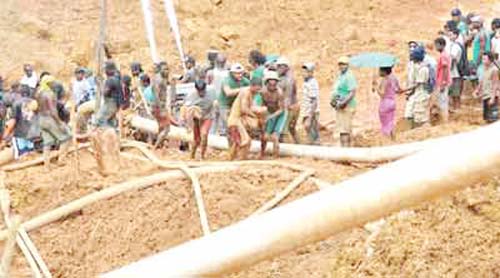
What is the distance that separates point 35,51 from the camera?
69.4 feet

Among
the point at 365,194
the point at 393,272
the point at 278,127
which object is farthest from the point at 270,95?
the point at 365,194

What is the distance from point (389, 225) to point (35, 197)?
584cm

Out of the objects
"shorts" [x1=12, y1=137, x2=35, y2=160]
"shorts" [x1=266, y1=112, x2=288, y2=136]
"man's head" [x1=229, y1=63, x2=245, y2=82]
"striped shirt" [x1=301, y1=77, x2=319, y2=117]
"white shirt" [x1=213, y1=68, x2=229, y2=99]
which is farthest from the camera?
"shorts" [x1=12, y1=137, x2=35, y2=160]

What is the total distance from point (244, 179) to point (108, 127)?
2324mm

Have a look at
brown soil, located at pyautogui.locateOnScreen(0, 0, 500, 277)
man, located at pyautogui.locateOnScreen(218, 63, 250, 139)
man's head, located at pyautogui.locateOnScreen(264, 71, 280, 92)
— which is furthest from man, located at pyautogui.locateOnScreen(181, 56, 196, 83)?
man's head, located at pyautogui.locateOnScreen(264, 71, 280, 92)

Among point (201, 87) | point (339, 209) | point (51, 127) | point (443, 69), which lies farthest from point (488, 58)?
point (339, 209)

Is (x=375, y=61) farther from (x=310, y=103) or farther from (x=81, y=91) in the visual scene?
(x=81, y=91)

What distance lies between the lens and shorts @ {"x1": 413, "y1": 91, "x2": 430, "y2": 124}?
432 inches

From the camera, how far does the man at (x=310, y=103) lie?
11.2 m

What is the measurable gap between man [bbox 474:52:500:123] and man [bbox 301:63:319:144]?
6.30ft

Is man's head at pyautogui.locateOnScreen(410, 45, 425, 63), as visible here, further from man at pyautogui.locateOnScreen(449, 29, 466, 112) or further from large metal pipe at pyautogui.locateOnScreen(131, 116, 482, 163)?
large metal pipe at pyautogui.locateOnScreen(131, 116, 482, 163)

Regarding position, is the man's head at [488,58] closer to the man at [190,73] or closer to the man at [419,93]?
the man at [419,93]

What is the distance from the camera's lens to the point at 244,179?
30.6 ft

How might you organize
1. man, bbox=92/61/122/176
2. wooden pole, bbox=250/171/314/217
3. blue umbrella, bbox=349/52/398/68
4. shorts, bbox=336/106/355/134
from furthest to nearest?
blue umbrella, bbox=349/52/398/68 → shorts, bbox=336/106/355/134 → man, bbox=92/61/122/176 → wooden pole, bbox=250/171/314/217
